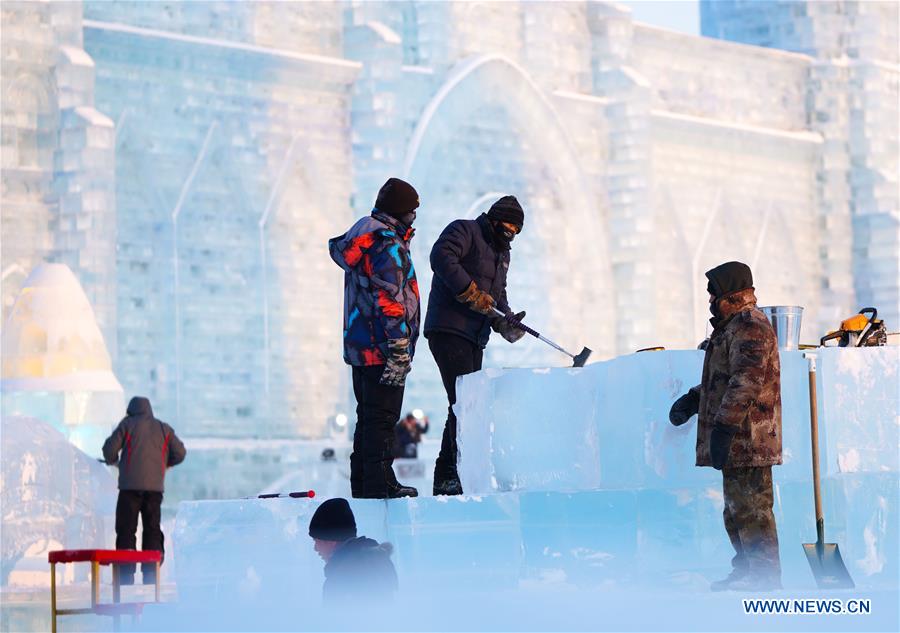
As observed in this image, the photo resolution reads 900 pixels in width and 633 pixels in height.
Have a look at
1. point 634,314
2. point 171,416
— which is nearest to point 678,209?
point 634,314

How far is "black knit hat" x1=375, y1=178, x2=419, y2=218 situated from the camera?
25.9 feet

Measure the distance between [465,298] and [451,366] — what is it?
1.36 ft

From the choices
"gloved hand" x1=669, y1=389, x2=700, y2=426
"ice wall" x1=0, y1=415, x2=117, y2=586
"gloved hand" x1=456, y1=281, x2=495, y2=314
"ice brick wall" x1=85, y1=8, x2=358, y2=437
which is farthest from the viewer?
"ice brick wall" x1=85, y1=8, x2=358, y2=437

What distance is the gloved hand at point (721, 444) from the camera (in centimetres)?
670

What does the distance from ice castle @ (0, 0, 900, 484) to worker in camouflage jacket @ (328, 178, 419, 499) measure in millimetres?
12540

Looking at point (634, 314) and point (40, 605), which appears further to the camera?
point (634, 314)

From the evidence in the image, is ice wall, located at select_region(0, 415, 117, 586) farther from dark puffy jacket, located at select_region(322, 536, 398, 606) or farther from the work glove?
dark puffy jacket, located at select_region(322, 536, 398, 606)

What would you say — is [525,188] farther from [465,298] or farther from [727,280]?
[727,280]

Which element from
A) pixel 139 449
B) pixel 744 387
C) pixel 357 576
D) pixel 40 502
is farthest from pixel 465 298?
pixel 40 502

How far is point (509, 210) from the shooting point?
834cm

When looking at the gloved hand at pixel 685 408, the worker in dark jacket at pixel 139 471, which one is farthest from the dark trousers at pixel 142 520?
the gloved hand at pixel 685 408

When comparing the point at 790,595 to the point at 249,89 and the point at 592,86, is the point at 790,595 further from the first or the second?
the point at 592,86

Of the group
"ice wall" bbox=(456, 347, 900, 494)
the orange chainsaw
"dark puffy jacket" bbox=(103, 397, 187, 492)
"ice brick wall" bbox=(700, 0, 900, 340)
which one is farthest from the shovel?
"ice brick wall" bbox=(700, 0, 900, 340)

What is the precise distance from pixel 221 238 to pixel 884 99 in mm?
12975
